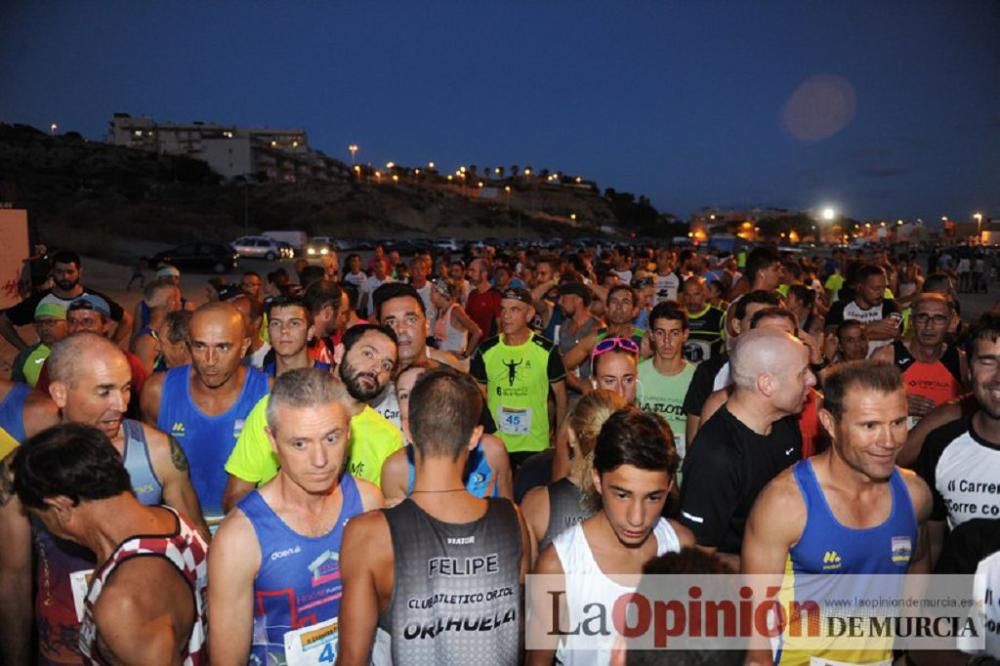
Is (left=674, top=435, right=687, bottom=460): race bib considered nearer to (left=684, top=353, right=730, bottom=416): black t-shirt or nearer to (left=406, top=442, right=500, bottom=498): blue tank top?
(left=684, top=353, right=730, bottom=416): black t-shirt

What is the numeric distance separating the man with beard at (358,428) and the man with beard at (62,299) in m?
4.07

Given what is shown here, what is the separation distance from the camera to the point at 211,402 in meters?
4.56

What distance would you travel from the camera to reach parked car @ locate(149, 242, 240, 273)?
3647cm

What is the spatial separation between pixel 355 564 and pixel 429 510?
31 cm

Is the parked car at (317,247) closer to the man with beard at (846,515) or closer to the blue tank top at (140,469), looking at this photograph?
the blue tank top at (140,469)

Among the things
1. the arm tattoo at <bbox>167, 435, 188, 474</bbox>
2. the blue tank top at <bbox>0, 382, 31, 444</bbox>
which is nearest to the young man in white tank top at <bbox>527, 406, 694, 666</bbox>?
the arm tattoo at <bbox>167, 435, 188, 474</bbox>

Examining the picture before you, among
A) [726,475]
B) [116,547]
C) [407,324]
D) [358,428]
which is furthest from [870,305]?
[116,547]

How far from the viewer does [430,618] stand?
8.23ft

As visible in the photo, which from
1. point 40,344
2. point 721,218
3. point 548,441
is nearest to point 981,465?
point 548,441

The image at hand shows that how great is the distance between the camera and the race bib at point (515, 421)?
6090 mm

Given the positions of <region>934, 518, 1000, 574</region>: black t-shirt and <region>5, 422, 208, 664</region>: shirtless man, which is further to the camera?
<region>934, 518, 1000, 574</region>: black t-shirt

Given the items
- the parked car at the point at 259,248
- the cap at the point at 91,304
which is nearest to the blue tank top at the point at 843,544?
the cap at the point at 91,304

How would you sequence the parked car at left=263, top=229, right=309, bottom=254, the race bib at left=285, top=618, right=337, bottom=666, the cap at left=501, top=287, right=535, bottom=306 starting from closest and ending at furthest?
the race bib at left=285, top=618, right=337, bottom=666 < the cap at left=501, top=287, right=535, bottom=306 < the parked car at left=263, top=229, right=309, bottom=254

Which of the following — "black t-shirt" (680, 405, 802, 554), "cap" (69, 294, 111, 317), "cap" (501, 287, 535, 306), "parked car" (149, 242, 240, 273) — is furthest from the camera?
"parked car" (149, 242, 240, 273)
